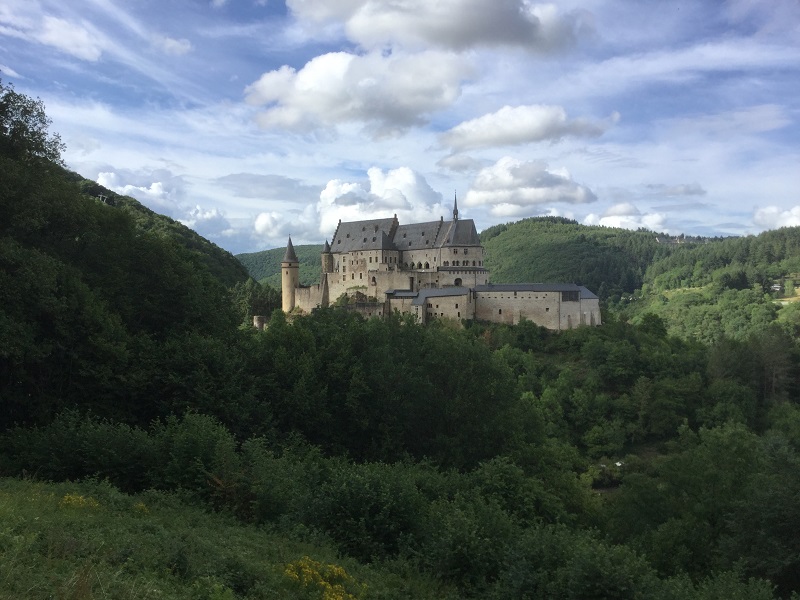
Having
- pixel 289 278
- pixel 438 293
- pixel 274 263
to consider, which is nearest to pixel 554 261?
pixel 274 263

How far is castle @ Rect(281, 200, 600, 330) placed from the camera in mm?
59750

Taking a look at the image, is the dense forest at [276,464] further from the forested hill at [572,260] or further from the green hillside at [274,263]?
the green hillside at [274,263]

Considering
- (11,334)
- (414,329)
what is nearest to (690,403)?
(414,329)

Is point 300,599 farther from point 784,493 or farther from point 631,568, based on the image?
point 784,493

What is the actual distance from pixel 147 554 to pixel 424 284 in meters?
58.7

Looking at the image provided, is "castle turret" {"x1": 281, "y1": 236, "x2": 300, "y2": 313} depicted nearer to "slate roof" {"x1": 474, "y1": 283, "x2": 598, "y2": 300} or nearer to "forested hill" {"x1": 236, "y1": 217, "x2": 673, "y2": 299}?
"slate roof" {"x1": 474, "y1": 283, "x2": 598, "y2": 300}

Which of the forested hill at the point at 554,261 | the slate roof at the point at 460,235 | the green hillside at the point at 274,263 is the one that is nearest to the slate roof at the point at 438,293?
the slate roof at the point at 460,235

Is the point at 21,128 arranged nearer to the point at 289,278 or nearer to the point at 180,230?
the point at 289,278

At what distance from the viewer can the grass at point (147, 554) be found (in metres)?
7.85

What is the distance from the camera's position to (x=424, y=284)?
6738 cm

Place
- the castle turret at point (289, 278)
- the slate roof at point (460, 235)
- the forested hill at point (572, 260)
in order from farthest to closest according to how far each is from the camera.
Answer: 1. the forested hill at point (572, 260)
2. the castle turret at point (289, 278)
3. the slate roof at point (460, 235)

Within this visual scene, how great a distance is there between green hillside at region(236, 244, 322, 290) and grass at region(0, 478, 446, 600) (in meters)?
140

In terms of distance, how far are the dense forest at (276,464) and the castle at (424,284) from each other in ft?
90.6

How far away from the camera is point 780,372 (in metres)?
55.1
